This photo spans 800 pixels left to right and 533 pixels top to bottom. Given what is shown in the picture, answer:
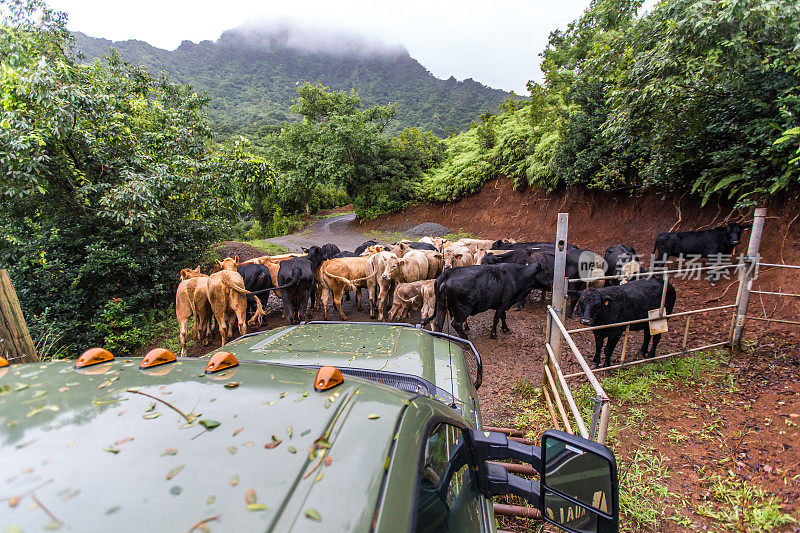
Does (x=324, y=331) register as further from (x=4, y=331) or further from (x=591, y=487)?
(x=4, y=331)

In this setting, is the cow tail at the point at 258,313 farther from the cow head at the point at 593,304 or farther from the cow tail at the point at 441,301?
the cow head at the point at 593,304

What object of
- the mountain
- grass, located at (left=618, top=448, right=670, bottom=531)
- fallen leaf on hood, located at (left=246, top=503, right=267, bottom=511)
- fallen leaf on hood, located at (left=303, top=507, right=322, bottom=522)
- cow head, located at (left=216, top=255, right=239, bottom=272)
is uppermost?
the mountain

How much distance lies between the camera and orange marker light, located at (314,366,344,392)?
1415 millimetres

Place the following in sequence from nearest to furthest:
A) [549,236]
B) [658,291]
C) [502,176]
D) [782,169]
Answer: [658,291] < [782,169] < [549,236] < [502,176]

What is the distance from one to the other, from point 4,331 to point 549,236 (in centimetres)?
1549

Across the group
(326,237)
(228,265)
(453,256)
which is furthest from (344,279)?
(326,237)

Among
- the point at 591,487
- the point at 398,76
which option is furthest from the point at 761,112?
the point at 398,76

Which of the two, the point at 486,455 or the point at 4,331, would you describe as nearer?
the point at 486,455

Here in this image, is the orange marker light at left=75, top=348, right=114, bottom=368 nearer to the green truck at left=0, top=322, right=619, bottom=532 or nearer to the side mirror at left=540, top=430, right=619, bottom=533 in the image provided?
the green truck at left=0, top=322, right=619, bottom=532

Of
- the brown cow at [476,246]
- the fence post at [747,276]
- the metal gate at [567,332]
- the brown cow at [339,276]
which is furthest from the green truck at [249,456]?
the brown cow at [476,246]

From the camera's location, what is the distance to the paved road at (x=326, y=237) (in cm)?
1870

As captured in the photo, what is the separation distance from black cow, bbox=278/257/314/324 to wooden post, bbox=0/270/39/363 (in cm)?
411

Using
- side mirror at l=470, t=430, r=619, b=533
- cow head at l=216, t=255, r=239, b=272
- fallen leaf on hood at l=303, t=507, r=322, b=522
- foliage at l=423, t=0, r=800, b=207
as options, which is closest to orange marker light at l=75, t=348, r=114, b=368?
fallen leaf on hood at l=303, t=507, r=322, b=522

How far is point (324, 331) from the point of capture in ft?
12.0
